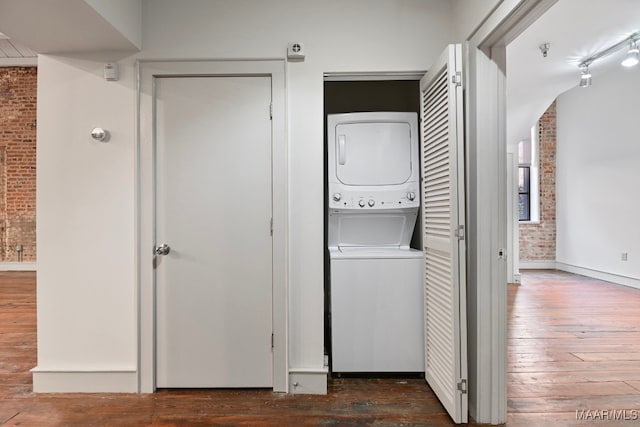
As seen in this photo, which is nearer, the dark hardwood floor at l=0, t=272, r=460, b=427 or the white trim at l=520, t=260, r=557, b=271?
the dark hardwood floor at l=0, t=272, r=460, b=427

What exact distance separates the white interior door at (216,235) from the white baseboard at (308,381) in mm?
171

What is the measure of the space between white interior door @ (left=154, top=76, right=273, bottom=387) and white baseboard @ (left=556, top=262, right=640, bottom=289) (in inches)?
232

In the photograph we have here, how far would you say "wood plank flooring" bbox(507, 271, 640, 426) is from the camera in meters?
2.25

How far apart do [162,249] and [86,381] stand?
97 cm

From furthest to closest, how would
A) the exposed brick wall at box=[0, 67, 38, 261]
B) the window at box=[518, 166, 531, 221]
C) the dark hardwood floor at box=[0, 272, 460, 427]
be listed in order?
the window at box=[518, 166, 531, 221] < the exposed brick wall at box=[0, 67, 38, 261] < the dark hardwood floor at box=[0, 272, 460, 427]

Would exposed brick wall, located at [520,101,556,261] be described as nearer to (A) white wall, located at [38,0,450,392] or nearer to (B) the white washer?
(B) the white washer

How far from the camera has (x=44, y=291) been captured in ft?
8.20

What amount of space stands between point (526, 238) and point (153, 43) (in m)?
7.25

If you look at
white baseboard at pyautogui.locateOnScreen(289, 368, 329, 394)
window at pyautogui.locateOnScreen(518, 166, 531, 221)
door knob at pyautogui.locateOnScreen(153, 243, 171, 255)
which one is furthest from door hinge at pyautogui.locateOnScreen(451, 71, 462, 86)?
window at pyautogui.locateOnScreen(518, 166, 531, 221)

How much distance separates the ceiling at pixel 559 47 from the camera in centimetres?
325

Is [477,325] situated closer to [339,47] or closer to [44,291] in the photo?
[339,47]

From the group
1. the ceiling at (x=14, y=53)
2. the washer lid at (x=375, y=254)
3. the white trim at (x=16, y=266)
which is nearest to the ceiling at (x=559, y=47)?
the washer lid at (x=375, y=254)

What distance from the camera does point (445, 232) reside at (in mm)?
2170

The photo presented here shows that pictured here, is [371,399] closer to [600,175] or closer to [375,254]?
[375,254]
